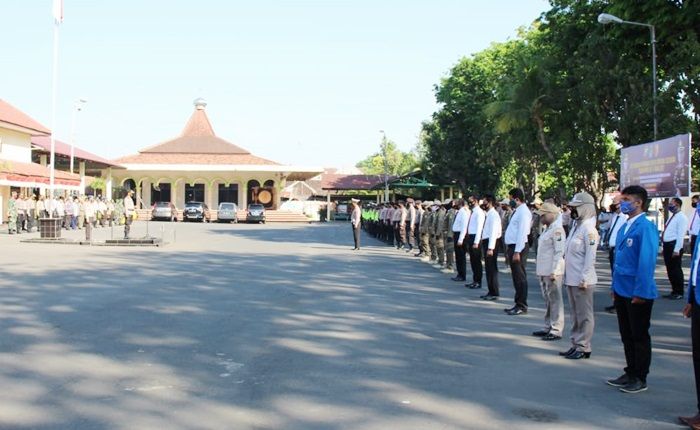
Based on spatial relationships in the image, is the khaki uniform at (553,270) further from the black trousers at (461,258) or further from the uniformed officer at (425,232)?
the uniformed officer at (425,232)

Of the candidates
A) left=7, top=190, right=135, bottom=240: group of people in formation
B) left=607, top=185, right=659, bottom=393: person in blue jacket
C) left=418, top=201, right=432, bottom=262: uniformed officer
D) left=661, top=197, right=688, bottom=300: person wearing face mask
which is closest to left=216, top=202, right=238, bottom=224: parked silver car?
left=7, top=190, right=135, bottom=240: group of people in formation

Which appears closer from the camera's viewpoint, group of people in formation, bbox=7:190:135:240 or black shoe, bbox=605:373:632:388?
black shoe, bbox=605:373:632:388

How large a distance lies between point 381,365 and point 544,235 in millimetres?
2976

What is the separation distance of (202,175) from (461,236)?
48.6 m

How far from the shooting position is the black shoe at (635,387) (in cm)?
606

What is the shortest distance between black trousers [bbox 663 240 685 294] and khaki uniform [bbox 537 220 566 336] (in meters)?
5.02

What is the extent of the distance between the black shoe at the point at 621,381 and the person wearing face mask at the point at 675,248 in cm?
674

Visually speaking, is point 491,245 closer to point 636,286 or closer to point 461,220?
point 461,220

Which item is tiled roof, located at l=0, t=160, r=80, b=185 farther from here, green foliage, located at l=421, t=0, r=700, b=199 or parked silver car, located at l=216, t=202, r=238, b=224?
green foliage, located at l=421, t=0, r=700, b=199

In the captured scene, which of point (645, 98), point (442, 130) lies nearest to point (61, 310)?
point (645, 98)

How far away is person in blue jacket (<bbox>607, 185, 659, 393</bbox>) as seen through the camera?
19.9 ft

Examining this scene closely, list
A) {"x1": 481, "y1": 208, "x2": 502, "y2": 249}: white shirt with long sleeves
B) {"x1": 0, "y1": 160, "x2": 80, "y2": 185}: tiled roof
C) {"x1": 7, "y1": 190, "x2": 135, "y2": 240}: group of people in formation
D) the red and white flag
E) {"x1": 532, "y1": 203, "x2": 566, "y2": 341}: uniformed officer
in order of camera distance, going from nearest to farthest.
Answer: {"x1": 532, "y1": 203, "x2": 566, "y2": 341}: uniformed officer, {"x1": 481, "y1": 208, "x2": 502, "y2": 249}: white shirt with long sleeves, the red and white flag, {"x1": 7, "y1": 190, "x2": 135, "y2": 240}: group of people in formation, {"x1": 0, "y1": 160, "x2": 80, "y2": 185}: tiled roof

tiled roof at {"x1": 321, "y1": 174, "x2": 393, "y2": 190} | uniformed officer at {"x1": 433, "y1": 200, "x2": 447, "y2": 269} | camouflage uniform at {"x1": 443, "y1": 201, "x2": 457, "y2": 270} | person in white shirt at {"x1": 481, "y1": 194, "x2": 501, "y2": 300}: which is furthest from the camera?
tiled roof at {"x1": 321, "y1": 174, "x2": 393, "y2": 190}

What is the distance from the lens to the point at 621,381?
627 centimetres
